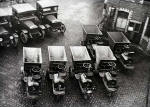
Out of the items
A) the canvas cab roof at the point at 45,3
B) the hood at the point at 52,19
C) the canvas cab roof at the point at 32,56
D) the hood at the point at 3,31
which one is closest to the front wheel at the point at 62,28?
the hood at the point at 52,19

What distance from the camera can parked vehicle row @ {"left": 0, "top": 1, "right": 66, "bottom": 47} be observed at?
2803 cm

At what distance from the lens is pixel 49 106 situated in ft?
71.6

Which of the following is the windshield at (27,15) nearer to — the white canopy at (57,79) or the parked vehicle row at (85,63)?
the parked vehicle row at (85,63)

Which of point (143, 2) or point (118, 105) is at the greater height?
point (143, 2)

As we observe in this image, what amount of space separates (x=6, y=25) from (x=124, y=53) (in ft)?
42.8

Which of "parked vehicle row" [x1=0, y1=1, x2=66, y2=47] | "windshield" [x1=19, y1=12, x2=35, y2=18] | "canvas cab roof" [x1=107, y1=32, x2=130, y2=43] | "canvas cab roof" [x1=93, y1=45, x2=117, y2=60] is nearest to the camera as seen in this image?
"canvas cab roof" [x1=93, y1=45, x2=117, y2=60]

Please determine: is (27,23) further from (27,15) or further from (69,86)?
(69,86)

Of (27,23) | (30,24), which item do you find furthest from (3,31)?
(30,24)

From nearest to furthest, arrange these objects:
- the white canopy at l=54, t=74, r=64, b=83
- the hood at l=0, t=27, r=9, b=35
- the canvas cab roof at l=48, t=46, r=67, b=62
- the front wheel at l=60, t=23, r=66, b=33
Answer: the white canopy at l=54, t=74, r=64, b=83 < the canvas cab roof at l=48, t=46, r=67, b=62 < the hood at l=0, t=27, r=9, b=35 < the front wheel at l=60, t=23, r=66, b=33

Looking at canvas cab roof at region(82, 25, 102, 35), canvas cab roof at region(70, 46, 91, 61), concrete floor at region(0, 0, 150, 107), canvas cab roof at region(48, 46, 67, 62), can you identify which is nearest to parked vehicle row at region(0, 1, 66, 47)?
concrete floor at region(0, 0, 150, 107)

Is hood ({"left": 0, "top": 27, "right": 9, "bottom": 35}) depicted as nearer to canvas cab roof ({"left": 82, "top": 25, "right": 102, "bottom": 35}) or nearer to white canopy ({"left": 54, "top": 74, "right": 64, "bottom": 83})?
white canopy ({"left": 54, "top": 74, "right": 64, "bottom": 83})

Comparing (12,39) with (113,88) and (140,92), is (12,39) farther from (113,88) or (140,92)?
(140,92)

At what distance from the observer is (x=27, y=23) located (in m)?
29.5

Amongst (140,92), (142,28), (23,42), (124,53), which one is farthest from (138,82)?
(23,42)
